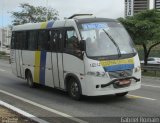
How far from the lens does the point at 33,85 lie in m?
18.2

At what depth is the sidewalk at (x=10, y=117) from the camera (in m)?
10.0

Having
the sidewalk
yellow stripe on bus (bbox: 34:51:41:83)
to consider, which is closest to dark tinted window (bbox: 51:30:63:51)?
yellow stripe on bus (bbox: 34:51:41:83)

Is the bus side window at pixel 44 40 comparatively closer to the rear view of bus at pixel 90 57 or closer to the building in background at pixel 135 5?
the rear view of bus at pixel 90 57

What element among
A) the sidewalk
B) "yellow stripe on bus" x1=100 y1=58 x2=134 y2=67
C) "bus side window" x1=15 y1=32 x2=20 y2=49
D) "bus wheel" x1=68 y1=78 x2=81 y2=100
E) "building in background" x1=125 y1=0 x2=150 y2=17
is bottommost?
the sidewalk

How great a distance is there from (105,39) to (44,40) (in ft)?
10.8

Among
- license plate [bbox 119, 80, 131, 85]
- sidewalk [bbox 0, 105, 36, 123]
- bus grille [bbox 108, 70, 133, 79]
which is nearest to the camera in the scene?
sidewalk [bbox 0, 105, 36, 123]

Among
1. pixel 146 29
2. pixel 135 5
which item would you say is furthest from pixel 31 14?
pixel 146 29

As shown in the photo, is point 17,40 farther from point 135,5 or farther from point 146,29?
point 135,5

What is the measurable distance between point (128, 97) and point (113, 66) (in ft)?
6.30

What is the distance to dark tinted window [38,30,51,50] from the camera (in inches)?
621

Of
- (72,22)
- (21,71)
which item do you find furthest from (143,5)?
(72,22)

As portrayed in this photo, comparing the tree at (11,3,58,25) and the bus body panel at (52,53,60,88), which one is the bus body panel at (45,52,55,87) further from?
the tree at (11,3,58,25)

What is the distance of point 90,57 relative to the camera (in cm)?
1312

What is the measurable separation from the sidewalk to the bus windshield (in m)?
3.14
